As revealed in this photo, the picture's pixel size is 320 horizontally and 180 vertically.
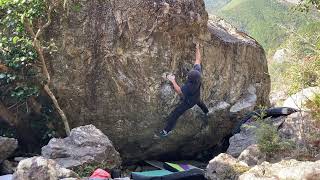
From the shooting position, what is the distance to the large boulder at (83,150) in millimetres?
8055

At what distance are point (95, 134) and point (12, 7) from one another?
3271mm

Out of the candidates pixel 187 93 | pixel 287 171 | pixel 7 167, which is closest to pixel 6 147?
pixel 7 167

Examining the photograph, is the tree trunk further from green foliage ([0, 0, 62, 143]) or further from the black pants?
the black pants

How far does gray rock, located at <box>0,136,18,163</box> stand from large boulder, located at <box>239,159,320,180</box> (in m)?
4.64

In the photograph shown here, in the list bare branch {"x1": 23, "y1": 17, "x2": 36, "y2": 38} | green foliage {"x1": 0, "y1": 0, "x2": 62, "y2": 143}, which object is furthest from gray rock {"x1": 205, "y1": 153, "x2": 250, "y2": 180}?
bare branch {"x1": 23, "y1": 17, "x2": 36, "y2": 38}

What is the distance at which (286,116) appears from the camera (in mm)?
9617

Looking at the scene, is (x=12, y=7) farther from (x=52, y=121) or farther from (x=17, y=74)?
(x=52, y=121)

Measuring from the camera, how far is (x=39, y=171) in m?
6.32

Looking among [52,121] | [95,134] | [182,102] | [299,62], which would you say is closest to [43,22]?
[52,121]

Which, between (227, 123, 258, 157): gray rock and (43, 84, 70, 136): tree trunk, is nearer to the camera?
(227, 123, 258, 157): gray rock

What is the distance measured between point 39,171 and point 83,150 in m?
1.92

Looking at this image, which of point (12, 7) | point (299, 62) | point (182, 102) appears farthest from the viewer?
point (182, 102)

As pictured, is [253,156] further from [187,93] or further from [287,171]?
[187,93]

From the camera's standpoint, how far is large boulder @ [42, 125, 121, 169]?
805cm
